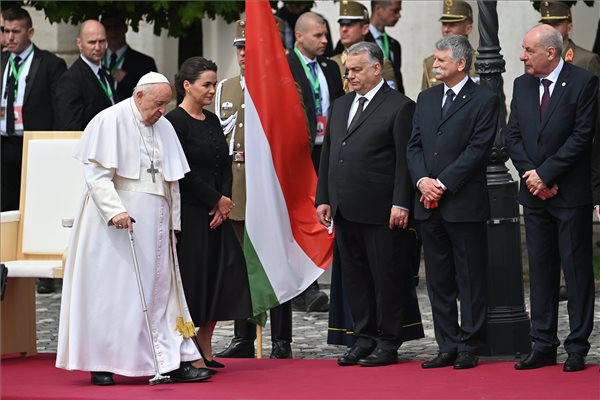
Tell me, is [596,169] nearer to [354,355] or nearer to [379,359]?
[379,359]

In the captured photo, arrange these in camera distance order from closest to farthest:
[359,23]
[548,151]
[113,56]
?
[548,151]
[359,23]
[113,56]

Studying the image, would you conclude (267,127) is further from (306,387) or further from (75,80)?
(75,80)

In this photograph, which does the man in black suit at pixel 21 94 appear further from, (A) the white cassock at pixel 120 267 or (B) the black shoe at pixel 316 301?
(A) the white cassock at pixel 120 267

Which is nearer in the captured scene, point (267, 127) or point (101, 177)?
point (101, 177)

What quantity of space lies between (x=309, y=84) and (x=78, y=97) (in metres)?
2.33

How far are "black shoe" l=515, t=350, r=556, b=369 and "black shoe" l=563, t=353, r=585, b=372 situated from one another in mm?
177

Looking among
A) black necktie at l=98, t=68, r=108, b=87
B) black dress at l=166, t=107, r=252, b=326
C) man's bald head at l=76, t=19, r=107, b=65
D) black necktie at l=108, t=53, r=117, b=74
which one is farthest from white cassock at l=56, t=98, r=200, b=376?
black necktie at l=108, t=53, r=117, b=74

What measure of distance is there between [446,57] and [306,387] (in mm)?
2283

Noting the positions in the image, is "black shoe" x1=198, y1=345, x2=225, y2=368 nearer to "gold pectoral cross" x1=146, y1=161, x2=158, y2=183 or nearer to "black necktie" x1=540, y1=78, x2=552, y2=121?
"gold pectoral cross" x1=146, y1=161, x2=158, y2=183

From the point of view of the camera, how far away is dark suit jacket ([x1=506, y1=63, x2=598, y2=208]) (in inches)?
411

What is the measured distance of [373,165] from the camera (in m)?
10.9

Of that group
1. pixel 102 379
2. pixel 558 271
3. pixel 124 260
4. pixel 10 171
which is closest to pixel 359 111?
pixel 558 271

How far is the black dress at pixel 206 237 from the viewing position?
10750 millimetres

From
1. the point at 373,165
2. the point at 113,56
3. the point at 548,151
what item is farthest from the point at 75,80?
the point at 548,151
